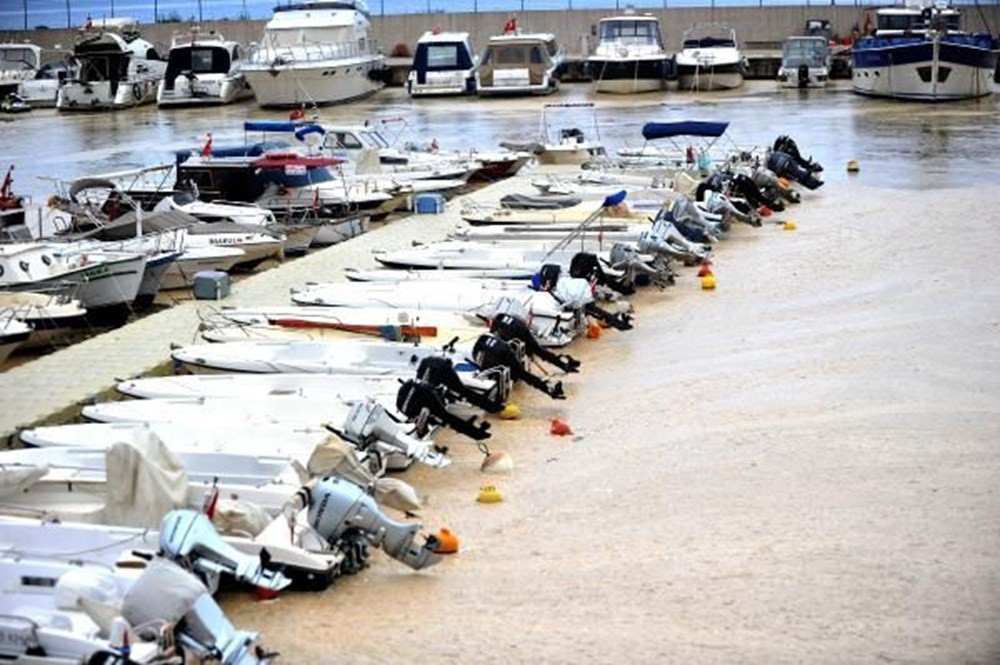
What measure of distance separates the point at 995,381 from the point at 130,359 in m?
7.84

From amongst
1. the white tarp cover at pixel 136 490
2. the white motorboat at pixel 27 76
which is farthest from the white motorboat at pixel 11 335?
the white motorboat at pixel 27 76

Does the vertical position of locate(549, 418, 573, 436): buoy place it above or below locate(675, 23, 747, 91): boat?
below


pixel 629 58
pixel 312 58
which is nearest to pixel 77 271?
pixel 312 58

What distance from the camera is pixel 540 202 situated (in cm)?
2514

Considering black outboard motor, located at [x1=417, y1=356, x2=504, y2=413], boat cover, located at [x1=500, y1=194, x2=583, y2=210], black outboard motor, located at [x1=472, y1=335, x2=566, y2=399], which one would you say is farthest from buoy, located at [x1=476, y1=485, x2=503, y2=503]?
boat cover, located at [x1=500, y1=194, x2=583, y2=210]

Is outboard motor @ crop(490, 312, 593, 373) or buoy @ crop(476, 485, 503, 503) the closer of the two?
buoy @ crop(476, 485, 503, 503)

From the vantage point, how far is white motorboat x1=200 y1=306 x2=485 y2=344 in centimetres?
1681

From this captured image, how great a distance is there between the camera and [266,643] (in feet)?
33.0

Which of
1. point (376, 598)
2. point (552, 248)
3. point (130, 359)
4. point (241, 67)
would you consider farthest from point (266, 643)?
point (241, 67)

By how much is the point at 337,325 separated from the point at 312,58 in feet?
108

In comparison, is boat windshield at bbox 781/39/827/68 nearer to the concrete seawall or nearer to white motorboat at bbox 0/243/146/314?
the concrete seawall

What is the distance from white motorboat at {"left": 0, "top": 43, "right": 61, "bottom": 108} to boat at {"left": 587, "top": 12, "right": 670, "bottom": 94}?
16.5 meters

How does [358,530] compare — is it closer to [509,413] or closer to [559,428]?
[559,428]

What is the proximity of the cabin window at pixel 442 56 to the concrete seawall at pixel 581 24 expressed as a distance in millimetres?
7034
